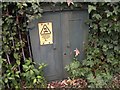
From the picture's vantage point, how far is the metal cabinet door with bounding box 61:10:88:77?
337 centimetres

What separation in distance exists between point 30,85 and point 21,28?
29.8 inches

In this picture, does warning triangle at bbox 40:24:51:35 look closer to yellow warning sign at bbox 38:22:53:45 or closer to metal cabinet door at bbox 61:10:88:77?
yellow warning sign at bbox 38:22:53:45

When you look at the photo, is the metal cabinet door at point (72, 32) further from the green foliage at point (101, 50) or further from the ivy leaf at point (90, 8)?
the ivy leaf at point (90, 8)

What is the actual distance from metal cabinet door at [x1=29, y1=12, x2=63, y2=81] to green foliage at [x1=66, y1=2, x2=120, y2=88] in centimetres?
19

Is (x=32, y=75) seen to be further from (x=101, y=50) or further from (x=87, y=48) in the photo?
(x=101, y=50)

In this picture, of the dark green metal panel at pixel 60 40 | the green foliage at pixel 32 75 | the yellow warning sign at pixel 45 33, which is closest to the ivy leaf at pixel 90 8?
the dark green metal panel at pixel 60 40

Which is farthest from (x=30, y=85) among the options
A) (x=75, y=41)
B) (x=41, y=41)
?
(x=75, y=41)

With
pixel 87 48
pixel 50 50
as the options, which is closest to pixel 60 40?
pixel 50 50

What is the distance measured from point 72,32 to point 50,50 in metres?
0.38

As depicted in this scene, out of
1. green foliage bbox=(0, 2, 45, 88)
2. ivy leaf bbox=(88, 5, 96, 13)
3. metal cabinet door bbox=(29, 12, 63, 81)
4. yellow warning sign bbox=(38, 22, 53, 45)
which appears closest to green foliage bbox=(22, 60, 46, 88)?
green foliage bbox=(0, 2, 45, 88)

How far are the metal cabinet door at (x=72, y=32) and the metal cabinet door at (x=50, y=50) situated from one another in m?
0.07

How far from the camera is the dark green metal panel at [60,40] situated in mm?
3324

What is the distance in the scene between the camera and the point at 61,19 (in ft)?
11.0

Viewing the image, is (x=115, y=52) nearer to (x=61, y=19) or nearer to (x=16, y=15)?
(x=61, y=19)
